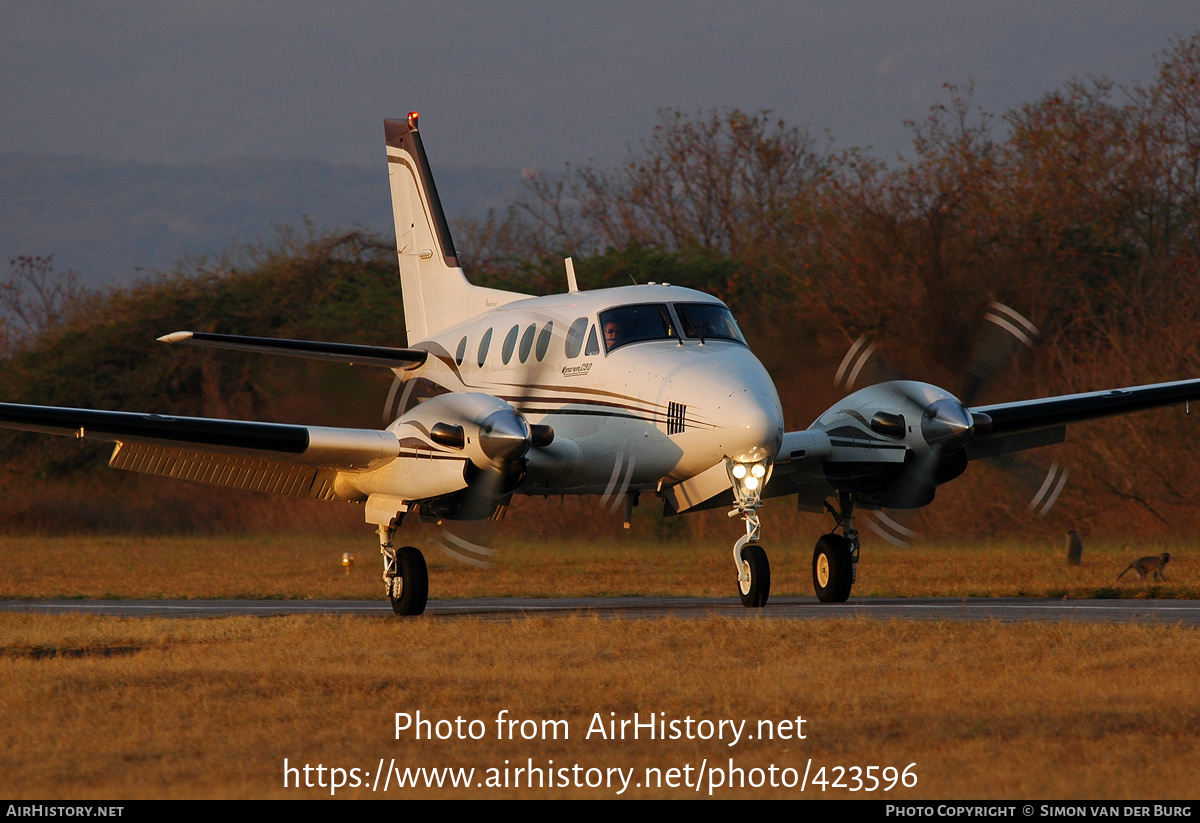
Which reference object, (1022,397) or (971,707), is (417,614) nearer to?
(971,707)

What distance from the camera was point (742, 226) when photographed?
47.1m

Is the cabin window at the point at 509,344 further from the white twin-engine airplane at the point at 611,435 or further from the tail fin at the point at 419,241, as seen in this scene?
the tail fin at the point at 419,241

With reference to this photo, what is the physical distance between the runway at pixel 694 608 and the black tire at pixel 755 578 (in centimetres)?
12

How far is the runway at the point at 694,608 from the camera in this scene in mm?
15148

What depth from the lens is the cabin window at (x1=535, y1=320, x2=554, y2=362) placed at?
1725 centimetres

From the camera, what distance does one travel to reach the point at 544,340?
17.3 meters

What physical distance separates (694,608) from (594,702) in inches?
290

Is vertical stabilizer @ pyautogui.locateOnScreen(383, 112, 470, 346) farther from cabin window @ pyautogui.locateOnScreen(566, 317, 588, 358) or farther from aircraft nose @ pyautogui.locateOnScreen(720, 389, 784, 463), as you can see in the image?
aircraft nose @ pyautogui.locateOnScreen(720, 389, 784, 463)

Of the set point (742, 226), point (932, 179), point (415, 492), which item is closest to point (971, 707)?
point (415, 492)

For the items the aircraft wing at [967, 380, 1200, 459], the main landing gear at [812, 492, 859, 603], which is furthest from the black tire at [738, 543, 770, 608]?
the aircraft wing at [967, 380, 1200, 459]

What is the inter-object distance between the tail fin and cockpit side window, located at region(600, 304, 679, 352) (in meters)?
5.54

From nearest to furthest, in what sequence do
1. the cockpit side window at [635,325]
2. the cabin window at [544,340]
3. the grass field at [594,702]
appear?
the grass field at [594,702], the cockpit side window at [635,325], the cabin window at [544,340]

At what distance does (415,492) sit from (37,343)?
108ft

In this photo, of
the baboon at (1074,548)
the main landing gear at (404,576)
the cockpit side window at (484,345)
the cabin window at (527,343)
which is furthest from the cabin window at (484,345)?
the baboon at (1074,548)
